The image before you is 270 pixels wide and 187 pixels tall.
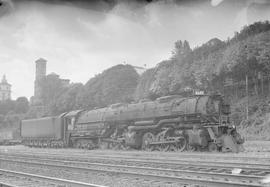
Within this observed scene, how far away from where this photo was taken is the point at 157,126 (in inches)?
908

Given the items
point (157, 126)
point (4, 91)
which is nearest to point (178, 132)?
point (157, 126)

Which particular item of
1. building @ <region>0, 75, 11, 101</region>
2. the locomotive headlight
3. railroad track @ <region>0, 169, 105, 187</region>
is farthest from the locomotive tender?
building @ <region>0, 75, 11, 101</region>

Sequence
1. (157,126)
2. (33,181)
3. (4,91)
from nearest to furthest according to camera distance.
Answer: (33,181) < (157,126) < (4,91)

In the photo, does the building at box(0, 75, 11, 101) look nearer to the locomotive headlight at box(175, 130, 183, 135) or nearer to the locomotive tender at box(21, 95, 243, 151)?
the locomotive tender at box(21, 95, 243, 151)

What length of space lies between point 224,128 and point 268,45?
16.7 m

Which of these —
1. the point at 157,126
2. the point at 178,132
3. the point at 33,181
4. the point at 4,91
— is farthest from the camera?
the point at 4,91

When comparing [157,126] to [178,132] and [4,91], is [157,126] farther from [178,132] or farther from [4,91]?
[4,91]

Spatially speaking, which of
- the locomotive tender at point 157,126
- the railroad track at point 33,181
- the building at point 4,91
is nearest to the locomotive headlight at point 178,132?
the locomotive tender at point 157,126

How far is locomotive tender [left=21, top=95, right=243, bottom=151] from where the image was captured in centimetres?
2059

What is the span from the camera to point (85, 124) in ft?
98.3

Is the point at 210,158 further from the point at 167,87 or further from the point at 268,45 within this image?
the point at 167,87

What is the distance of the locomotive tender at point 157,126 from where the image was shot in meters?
20.6

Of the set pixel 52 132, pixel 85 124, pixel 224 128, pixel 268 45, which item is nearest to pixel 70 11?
pixel 224 128

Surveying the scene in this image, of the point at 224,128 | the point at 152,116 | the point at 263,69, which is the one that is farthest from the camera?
the point at 263,69
